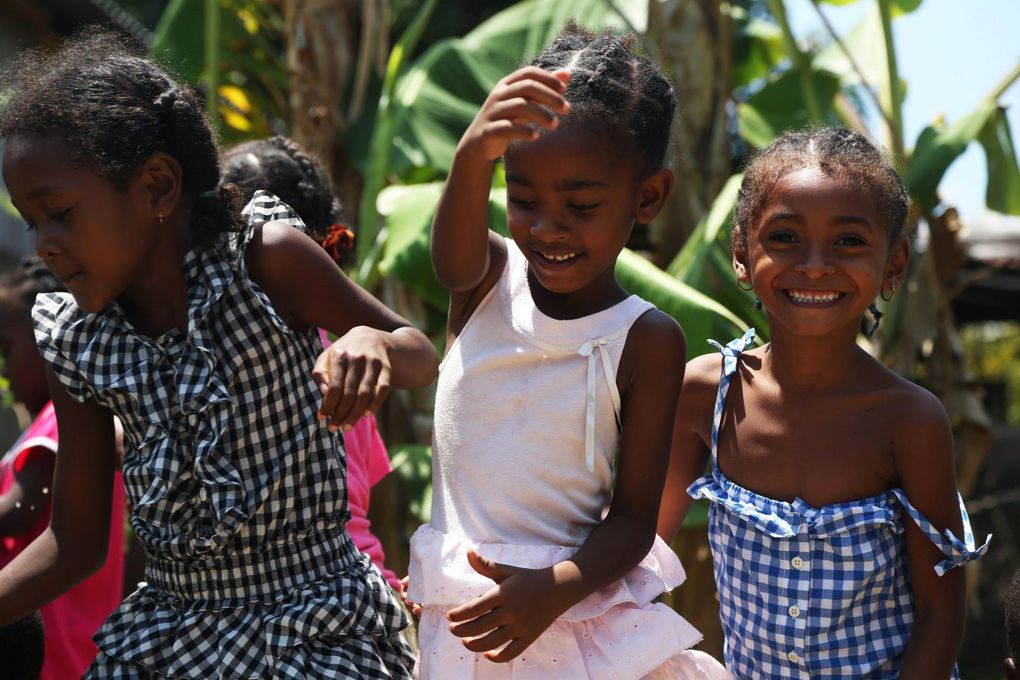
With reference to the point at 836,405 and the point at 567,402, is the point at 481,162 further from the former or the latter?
the point at 836,405

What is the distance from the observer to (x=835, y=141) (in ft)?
6.92

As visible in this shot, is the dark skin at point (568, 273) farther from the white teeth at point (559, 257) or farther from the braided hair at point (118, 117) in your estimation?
the braided hair at point (118, 117)

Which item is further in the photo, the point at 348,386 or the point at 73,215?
the point at 73,215

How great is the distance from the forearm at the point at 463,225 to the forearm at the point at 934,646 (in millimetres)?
979

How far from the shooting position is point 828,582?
1.99 metres

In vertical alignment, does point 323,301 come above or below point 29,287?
above

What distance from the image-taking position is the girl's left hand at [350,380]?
1456 millimetres

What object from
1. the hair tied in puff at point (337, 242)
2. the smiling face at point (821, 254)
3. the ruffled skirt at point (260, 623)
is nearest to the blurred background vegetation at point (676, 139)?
the hair tied in puff at point (337, 242)

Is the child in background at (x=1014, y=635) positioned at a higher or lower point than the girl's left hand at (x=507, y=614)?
lower

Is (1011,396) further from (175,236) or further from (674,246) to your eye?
(175,236)

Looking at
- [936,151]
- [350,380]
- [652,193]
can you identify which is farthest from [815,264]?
[936,151]

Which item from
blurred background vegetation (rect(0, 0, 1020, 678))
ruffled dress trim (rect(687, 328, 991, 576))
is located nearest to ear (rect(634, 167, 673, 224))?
ruffled dress trim (rect(687, 328, 991, 576))

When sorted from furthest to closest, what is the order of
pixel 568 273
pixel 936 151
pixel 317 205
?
pixel 936 151
pixel 317 205
pixel 568 273

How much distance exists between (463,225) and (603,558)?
0.56 meters
